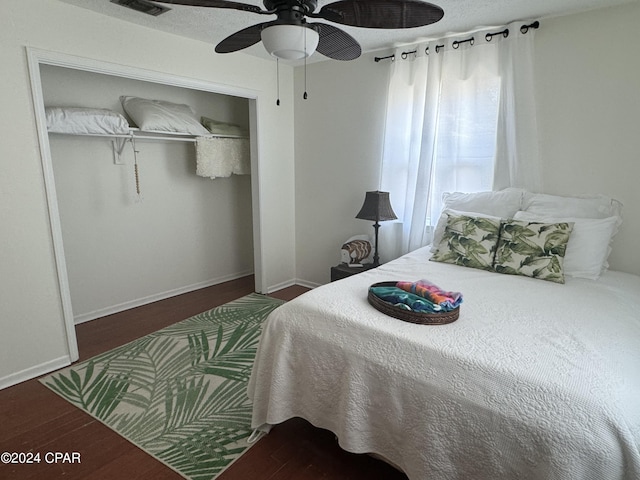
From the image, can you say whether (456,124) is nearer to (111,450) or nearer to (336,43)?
(336,43)

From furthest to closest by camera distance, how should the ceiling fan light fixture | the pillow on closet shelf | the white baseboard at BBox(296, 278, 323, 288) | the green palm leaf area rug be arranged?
the white baseboard at BBox(296, 278, 323, 288) < the pillow on closet shelf < the green palm leaf area rug < the ceiling fan light fixture

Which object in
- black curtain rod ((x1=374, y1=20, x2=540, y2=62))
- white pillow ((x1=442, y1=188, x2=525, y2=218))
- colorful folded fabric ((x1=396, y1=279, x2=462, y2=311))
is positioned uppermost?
black curtain rod ((x1=374, y1=20, x2=540, y2=62))

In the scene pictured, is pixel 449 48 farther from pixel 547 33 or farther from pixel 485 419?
pixel 485 419

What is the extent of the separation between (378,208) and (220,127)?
189 cm

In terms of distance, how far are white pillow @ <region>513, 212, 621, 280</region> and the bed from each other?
0.52ft

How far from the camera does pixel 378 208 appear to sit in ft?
10.6

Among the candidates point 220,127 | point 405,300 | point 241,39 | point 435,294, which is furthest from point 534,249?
point 220,127

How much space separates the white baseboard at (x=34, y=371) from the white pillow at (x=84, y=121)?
1653 millimetres

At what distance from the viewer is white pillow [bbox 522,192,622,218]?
248cm

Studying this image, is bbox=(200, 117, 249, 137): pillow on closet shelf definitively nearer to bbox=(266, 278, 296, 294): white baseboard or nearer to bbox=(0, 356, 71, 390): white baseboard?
bbox=(266, 278, 296, 294): white baseboard

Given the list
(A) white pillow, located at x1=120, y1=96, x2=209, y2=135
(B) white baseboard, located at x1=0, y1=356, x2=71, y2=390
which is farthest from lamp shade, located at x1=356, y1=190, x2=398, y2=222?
(B) white baseboard, located at x1=0, y1=356, x2=71, y2=390

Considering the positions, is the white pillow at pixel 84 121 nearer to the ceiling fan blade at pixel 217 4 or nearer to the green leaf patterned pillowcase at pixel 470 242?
the ceiling fan blade at pixel 217 4

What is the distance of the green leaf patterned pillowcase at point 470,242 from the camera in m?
2.49

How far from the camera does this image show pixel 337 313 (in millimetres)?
1792
